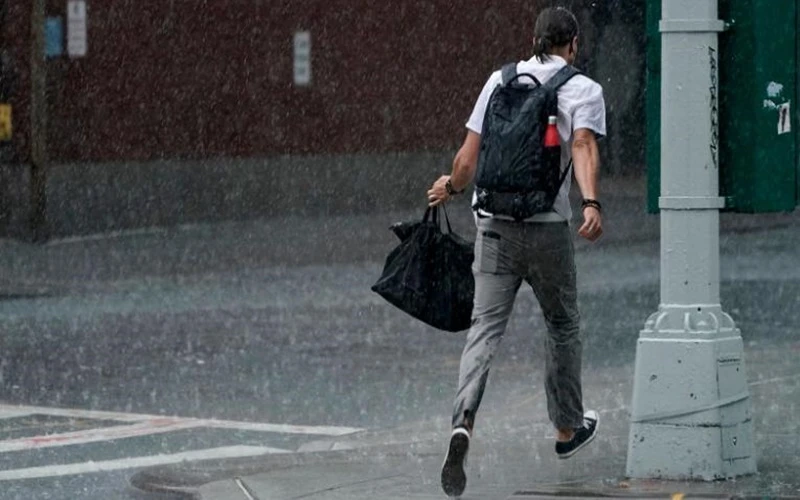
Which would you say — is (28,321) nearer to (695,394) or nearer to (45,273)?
(45,273)

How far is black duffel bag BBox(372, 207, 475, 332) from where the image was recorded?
8156 mm

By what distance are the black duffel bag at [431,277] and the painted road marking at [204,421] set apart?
2192 millimetres

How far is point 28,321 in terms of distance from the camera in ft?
50.6

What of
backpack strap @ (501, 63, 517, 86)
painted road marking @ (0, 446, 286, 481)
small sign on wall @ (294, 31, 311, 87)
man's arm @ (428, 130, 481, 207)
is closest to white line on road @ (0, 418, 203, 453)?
painted road marking @ (0, 446, 286, 481)

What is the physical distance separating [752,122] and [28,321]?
882 cm

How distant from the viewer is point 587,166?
25.5 feet

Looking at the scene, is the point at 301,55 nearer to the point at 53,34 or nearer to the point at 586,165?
the point at 53,34

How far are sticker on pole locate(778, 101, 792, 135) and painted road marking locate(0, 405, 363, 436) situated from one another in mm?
3305

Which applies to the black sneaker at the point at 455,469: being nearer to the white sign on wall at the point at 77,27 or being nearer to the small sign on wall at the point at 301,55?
the white sign on wall at the point at 77,27

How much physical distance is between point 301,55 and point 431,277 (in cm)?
2127

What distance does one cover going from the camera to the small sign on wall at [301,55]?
95.6ft

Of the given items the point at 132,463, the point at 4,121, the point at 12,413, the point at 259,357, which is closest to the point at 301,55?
the point at 4,121

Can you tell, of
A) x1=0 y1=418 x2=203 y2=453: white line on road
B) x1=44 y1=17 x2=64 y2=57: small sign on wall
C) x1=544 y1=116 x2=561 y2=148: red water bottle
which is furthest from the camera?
x1=44 y1=17 x2=64 y2=57: small sign on wall

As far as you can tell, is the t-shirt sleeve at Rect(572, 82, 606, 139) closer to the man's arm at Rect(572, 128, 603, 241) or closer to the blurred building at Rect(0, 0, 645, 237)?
the man's arm at Rect(572, 128, 603, 241)
